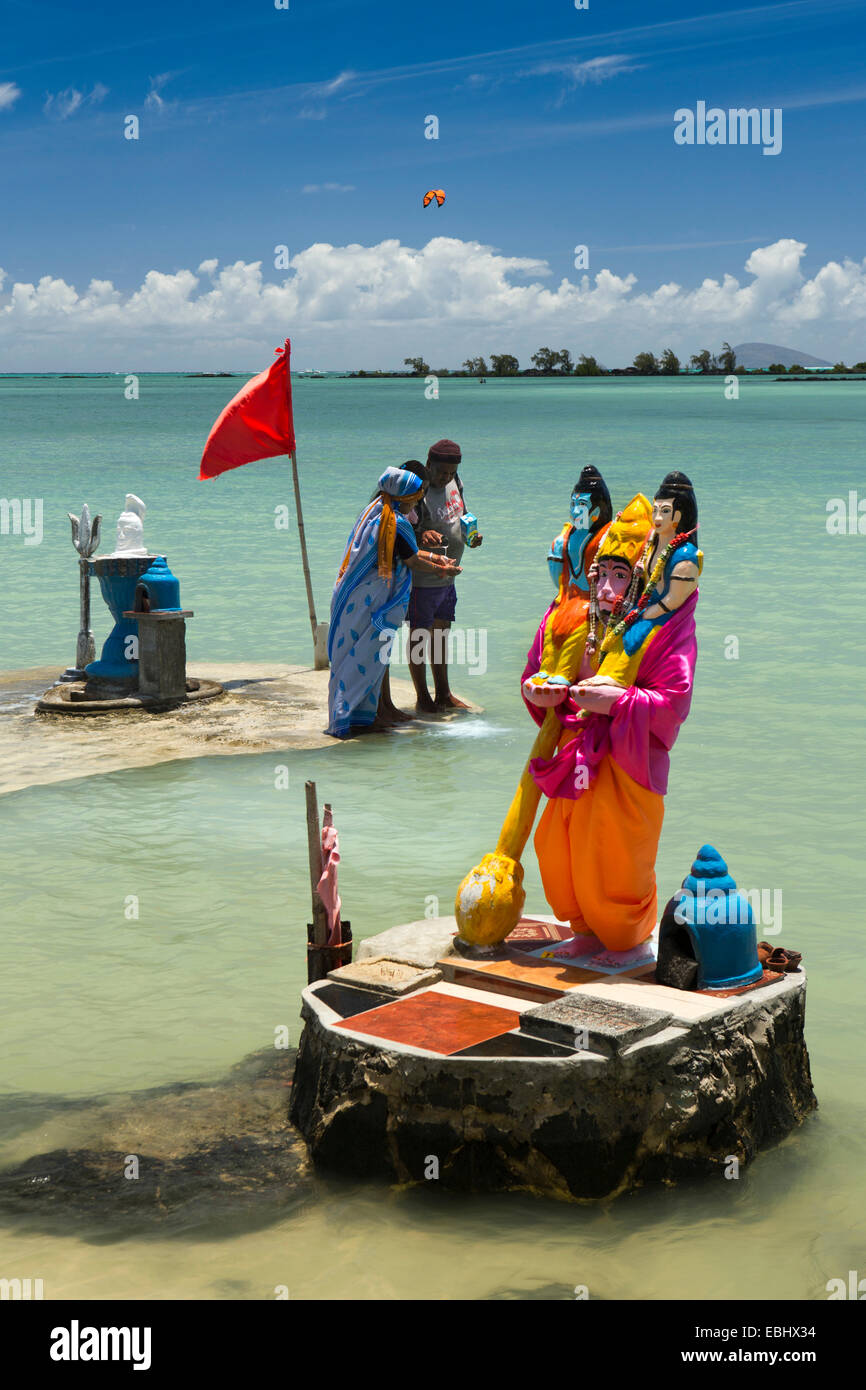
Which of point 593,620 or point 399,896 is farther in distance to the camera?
point 399,896

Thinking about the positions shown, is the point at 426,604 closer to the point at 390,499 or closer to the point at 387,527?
the point at 387,527

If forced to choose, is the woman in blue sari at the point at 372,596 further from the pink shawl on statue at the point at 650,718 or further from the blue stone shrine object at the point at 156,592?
the pink shawl on statue at the point at 650,718

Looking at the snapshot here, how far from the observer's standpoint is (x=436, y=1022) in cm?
514

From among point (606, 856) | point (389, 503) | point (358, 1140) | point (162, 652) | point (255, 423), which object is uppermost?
point (255, 423)

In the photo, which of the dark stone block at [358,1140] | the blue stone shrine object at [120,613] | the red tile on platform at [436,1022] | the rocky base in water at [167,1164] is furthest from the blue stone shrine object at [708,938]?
the blue stone shrine object at [120,613]

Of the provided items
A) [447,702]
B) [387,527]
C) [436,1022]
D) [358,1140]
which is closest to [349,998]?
[436,1022]

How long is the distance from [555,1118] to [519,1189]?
295mm

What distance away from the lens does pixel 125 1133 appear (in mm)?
5461

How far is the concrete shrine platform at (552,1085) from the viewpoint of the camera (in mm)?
4855

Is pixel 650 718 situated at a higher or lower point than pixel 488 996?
higher

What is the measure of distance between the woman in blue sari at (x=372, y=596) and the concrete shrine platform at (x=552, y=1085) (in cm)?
573

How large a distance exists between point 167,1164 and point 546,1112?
53.0 inches
